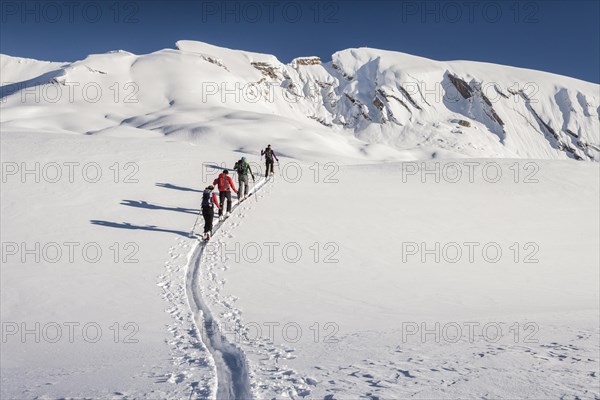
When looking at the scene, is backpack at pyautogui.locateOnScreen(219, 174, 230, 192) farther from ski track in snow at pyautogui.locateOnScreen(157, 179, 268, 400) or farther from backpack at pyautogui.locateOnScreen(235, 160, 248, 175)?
ski track in snow at pyautogui.locateOnScreen(157, 179, 268, 400)

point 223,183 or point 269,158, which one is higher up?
point 269,158

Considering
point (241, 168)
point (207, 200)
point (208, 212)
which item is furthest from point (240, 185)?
point (208, 212)

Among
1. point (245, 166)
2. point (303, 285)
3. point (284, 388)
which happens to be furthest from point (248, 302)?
point (245, 166)

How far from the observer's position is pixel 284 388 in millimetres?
4727

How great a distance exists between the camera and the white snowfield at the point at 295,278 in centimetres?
504

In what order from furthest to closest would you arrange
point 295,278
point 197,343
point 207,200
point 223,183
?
1. point 223,183
2. point 207,200
3. point 295,278
4. point 197,343

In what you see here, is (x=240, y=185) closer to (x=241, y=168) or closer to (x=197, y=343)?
(x=241, y=168)

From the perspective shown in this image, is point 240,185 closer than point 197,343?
No

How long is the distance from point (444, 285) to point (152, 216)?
9.15m

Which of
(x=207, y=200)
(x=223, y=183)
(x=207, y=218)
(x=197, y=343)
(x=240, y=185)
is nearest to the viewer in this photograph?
(x=197, y=343)

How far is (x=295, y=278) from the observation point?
999 cm

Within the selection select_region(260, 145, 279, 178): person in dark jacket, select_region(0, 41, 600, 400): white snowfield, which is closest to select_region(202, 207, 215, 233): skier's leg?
select_region(0, 41, 600, 400): white snowfield

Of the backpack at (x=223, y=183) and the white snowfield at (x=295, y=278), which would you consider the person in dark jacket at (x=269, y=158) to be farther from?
the backpack at (x=223, y=183)

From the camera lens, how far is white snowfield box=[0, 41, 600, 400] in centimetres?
504
